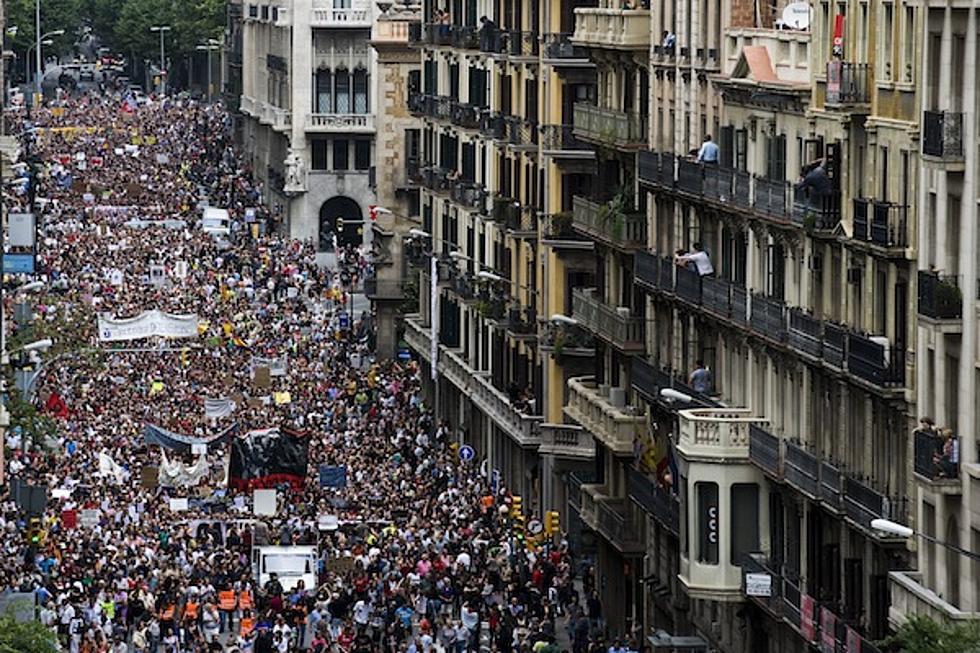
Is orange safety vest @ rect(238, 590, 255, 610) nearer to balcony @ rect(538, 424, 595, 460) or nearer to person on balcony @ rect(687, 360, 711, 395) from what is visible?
balcony @ rect(538, 424, 595, 460)

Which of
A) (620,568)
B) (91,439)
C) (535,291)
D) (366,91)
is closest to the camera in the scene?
(620,568)

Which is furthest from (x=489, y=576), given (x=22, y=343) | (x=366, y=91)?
(x=366, y=91)

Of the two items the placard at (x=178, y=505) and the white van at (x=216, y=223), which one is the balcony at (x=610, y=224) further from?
the white van at (x=216, y=223)

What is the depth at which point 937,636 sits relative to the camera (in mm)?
57312

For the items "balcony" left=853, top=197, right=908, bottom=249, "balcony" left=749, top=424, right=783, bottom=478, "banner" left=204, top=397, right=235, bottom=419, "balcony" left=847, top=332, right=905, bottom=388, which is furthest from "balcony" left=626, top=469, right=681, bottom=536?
"banner" left=204, top=397, right=235, bottom=419

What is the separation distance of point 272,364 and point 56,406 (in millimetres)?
13606

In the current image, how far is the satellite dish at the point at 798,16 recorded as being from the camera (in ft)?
244

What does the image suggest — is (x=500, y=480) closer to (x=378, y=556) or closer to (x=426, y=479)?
(x=426, y=479)

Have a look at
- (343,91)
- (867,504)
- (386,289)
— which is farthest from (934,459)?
(343,91)

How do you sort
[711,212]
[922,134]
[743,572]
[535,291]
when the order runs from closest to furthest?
1. [922,134]
2. [743,572]
3. [711,212]
4. [535,291]

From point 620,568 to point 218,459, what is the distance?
Answer: 2407cm

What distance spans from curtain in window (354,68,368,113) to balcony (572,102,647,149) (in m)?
91.1

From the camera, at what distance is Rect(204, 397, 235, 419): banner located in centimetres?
12306

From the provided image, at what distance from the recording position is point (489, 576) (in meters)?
95.2
